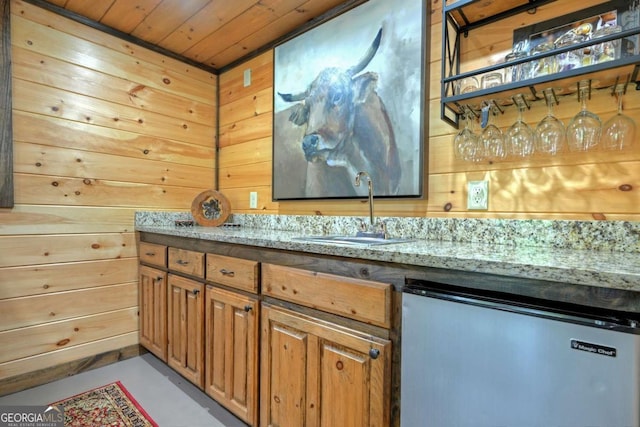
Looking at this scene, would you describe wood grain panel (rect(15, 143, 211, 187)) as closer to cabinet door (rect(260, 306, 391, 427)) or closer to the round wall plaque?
the round wall plaque

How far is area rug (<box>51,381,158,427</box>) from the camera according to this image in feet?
5.06

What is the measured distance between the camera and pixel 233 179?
2572 mm

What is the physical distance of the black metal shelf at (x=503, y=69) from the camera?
958mm

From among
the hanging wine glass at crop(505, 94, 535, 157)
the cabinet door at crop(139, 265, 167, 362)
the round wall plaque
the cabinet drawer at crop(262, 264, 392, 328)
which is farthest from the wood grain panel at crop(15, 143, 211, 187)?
the hanging wine glass at crop(505, 94, 535, 157)

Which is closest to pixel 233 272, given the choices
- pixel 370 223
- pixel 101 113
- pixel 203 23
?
pixel 370 223

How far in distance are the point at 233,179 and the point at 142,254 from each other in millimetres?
845

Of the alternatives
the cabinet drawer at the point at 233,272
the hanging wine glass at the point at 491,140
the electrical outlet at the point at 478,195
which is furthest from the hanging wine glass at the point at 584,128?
the cabinet drawer at the point at 233,272

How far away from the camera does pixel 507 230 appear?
49.3 inches

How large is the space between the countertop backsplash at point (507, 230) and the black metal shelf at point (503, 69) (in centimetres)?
45

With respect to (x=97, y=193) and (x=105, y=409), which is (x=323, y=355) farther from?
(x=97, y=193)

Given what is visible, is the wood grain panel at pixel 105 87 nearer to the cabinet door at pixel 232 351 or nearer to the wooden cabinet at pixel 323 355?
the cabinet door at pixel 232 351

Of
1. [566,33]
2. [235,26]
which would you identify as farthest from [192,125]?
[566,33]

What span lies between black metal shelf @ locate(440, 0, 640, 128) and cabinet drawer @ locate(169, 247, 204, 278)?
1374 mm

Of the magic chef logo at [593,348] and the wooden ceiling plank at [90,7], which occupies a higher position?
the wooden ceiling plank at [90,7]
